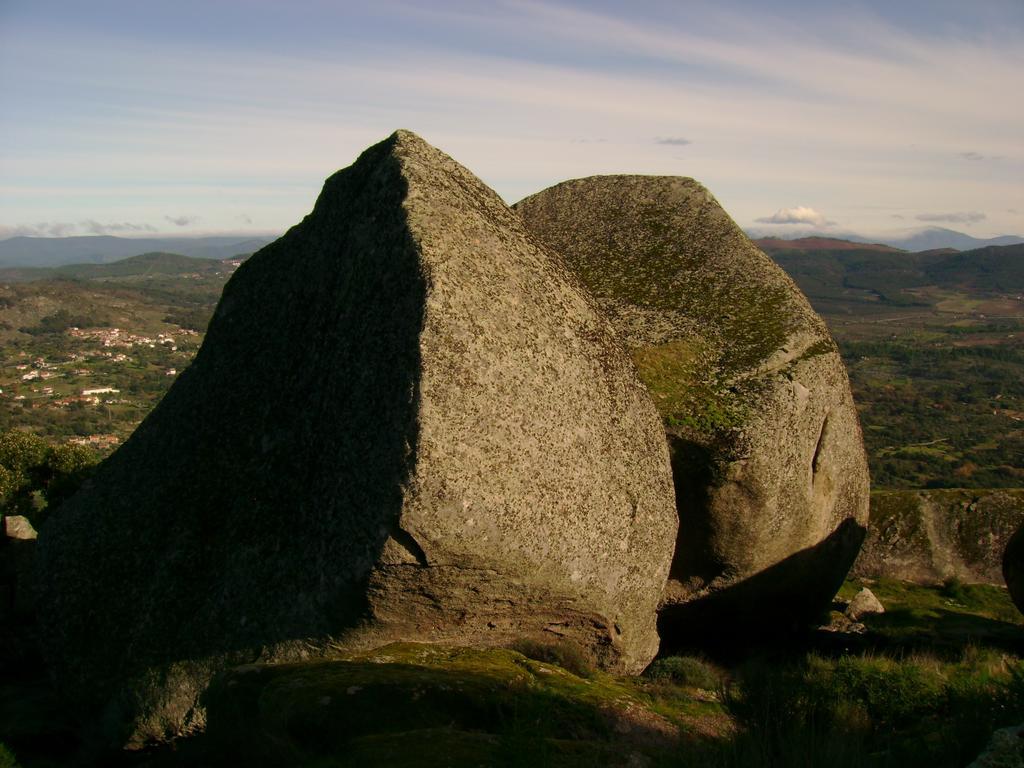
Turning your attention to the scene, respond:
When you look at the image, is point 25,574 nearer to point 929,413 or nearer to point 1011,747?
point 1011,747

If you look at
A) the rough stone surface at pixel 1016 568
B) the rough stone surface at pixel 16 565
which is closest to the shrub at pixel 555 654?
the rough stone surface at pixel 1016 568

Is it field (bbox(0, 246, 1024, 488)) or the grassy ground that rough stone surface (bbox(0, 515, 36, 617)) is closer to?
the grassy ground

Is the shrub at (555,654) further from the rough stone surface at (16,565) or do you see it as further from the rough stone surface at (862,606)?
the rough stone surface at (16,565)

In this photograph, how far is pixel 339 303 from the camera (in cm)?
996

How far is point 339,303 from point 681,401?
537 centimetres

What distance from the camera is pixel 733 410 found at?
11852 mm

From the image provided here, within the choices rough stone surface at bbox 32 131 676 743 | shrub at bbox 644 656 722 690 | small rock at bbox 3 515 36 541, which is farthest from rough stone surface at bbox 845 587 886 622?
small rock at bbox 3 515 36 541

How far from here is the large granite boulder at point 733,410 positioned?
464 inches

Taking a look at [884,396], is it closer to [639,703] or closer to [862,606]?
[862,606]

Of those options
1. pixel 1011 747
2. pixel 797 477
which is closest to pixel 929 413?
pixel 797 477

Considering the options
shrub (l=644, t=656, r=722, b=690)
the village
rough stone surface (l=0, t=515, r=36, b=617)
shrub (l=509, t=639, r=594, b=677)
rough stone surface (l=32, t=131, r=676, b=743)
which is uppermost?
rough stone surface (l=32, t=131, r=676, b=743)

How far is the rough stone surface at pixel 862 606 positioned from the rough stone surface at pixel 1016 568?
3881mm

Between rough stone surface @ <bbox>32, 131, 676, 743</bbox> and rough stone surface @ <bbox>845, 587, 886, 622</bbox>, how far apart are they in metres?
7.78

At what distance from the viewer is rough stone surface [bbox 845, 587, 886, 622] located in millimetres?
16450
